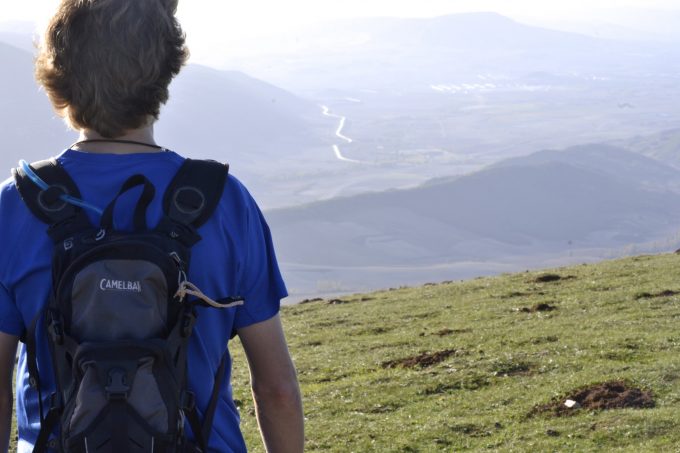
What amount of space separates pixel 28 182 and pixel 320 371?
14017mm

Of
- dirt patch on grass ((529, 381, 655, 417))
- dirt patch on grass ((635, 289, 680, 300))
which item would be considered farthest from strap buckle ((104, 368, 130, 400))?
dirt patch on grass ((635, 289, 680, 300))

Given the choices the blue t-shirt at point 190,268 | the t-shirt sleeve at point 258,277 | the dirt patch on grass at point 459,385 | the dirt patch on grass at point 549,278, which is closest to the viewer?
the blue t-shirt at point 190,268

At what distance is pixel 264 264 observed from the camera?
135 inches

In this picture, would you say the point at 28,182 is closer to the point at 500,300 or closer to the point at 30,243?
the point at 30,243

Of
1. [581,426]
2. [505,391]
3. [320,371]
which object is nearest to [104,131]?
[581,426]

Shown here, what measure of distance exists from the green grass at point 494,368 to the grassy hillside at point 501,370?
0.02 m

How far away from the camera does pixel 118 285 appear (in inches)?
117

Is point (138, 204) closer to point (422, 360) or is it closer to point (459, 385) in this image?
point (459, 385)

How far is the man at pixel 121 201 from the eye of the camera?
3268 millimetres

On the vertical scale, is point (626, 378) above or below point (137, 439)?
below

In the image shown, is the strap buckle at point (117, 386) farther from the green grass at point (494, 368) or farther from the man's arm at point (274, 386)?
the green grass at point (494, 368)

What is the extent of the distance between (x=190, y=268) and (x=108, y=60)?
759 mm

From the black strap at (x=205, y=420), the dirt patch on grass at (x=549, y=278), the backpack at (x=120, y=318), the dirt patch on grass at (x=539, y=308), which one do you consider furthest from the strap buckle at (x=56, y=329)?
the dirt patch on grass at (x=549, y=278)

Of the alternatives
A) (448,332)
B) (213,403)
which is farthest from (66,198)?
(448,332)
